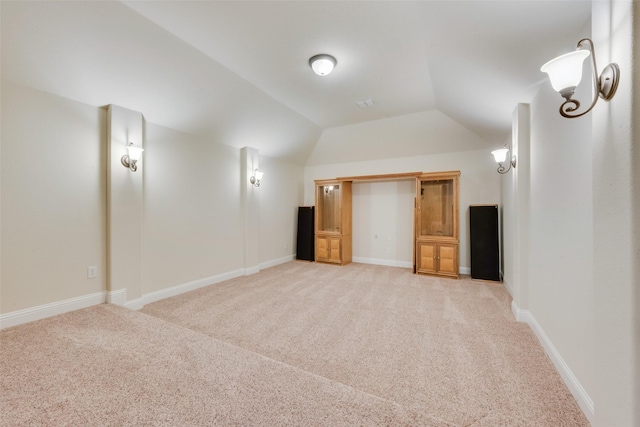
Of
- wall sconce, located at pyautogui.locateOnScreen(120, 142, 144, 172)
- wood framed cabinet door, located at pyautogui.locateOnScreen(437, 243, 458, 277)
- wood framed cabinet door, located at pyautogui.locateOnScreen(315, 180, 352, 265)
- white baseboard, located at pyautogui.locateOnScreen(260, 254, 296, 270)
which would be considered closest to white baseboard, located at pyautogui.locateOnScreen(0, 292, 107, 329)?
wall sconce, located at pyautogui.locateOnScreen(120, 142, 144, 172)

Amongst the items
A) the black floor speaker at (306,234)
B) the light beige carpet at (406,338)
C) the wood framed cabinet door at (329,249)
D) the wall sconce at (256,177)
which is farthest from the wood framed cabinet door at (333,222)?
the wall sconce at (256,177)

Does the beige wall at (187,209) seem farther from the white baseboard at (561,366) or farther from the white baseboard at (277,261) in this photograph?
the white baseboard at (561,366)

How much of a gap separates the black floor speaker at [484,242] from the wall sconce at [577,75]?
12.1 ft

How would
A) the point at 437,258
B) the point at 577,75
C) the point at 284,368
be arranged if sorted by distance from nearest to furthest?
the point at 577,75 → the point at 284,368 → the point at 437,258

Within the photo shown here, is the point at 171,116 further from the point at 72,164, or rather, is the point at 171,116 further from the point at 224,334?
the point at 224,334

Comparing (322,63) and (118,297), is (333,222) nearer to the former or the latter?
(322,63)

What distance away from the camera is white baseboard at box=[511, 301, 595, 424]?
1570 millimetres

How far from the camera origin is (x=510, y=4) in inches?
65.8

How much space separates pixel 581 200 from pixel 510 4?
1.38 metres

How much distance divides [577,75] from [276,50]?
247 centimetres

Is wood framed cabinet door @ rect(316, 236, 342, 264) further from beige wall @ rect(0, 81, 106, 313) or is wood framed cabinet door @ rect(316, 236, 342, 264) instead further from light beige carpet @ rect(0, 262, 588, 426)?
beige wall @ rect(0, 81, 106, 313)

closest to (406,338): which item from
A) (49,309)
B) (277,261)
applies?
(49,309)

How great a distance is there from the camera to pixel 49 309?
260 centimetres

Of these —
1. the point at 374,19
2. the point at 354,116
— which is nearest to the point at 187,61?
the point at 374,19
